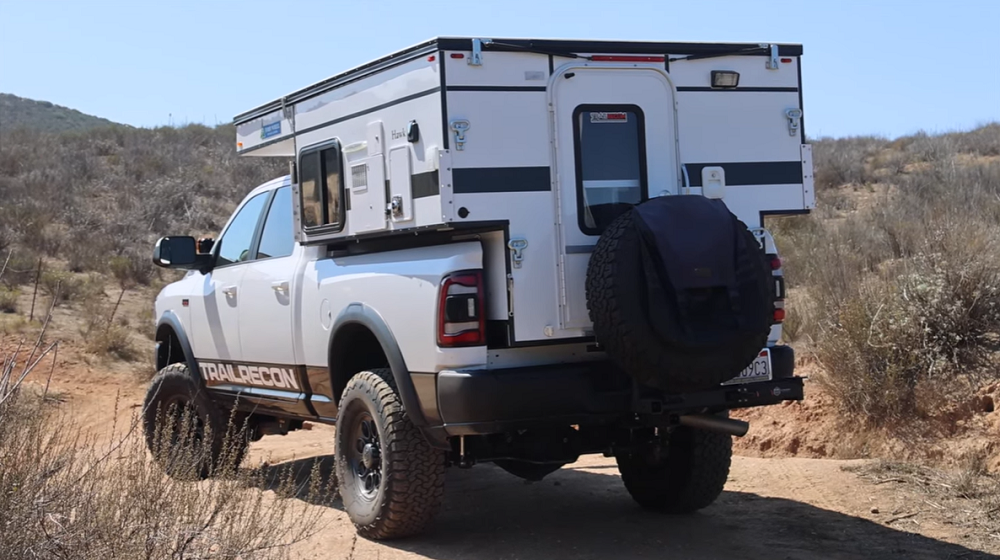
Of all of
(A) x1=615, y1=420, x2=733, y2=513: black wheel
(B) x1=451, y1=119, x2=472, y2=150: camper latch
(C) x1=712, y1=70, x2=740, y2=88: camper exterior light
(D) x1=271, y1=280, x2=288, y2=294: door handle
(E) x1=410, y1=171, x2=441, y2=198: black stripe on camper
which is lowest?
(A) x1=615, y1=420, x2=733, y2=513: black wheel

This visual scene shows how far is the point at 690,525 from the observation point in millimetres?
6906

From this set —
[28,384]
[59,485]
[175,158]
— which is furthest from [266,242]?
[175,158]

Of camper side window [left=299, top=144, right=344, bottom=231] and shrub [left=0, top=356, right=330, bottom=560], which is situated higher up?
camper side window [left=299, top=144, right=344, bottom=231]

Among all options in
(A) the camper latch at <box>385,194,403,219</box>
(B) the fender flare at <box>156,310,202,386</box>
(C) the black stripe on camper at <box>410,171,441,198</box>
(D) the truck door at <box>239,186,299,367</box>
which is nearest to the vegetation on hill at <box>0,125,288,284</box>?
(B) the fender flare at <box>156,310,202,386</box>

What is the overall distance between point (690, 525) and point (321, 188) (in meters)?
2.95

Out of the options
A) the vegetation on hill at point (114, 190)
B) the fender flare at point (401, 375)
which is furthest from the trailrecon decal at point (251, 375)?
the vegetation on hill at point (114, 190)

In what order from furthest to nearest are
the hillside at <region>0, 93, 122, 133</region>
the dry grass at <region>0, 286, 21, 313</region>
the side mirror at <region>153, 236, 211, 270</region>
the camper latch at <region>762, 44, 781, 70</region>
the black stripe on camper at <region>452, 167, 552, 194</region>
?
the hillside at <region>0, 93, 122, 133</region>
the dry grass at <region>0, 286, 21, 313</region>
the side mirror at <region>153, 236, 211, 270</region>
the camper latch at <region>762, 44, 781, 70</region>
the black stripe on camper at <region>452, 167, 552, 194</region>

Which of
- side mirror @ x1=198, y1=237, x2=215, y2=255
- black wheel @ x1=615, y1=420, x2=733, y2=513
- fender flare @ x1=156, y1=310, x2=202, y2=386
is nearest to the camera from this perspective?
black wheel @ x1=615, y1=420, x2=733, y2=513

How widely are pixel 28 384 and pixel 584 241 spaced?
9.20 metres

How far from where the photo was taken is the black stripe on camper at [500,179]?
5.78m

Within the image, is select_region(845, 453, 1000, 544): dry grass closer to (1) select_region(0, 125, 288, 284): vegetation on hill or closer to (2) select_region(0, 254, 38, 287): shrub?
(2) select_region(0, 254, 38, 287): shrub

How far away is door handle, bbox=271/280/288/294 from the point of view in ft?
24.1

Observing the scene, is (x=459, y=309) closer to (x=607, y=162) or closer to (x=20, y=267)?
(x=607, y=162)

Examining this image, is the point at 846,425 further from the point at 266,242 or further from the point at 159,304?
the point at 159,304
